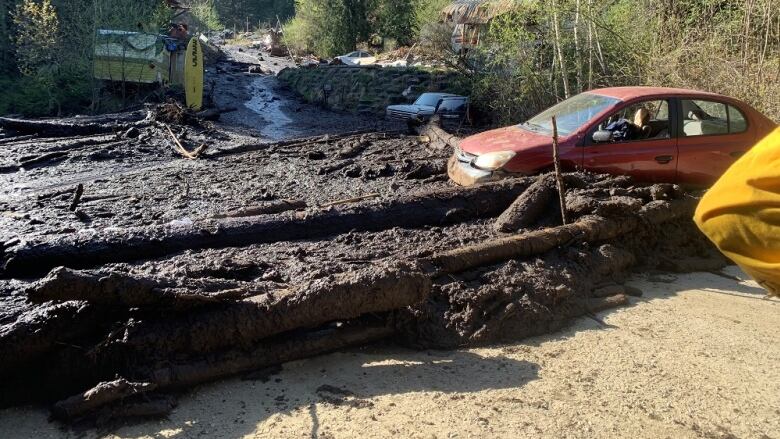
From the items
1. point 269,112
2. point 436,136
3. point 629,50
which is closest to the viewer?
point 629,50

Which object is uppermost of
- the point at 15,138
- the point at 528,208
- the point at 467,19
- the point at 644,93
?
the point at 467,19

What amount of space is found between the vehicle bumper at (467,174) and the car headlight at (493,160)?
0.20 ft

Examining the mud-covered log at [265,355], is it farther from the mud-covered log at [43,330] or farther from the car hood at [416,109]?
the car hood at [416,109]

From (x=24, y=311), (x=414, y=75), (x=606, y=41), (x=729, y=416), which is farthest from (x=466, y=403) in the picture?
(x=414, y=75)

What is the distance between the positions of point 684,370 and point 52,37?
22409 mm

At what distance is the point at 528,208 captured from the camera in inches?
265

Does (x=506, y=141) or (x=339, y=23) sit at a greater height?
(x=339, y=23)

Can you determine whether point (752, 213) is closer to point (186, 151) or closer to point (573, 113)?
point (573, 113)

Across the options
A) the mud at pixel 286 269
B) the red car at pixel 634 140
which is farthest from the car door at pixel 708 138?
the mud at pixel 286 269

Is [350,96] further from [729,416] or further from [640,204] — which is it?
[729,416]

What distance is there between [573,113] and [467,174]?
163 cm

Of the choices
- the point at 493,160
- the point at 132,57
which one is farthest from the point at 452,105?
the point at 132,57

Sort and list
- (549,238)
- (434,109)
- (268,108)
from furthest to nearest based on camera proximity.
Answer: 1. (268,108)
2. (434,109)
3. (549,238)

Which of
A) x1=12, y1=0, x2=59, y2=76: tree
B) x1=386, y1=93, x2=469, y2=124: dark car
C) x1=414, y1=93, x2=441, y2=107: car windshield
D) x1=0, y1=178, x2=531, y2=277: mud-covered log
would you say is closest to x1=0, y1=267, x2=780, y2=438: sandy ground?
x1=0, y1=178, x2=531, y2=277: mud-covered log
